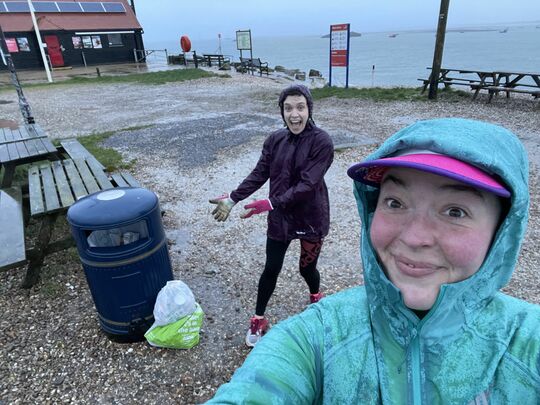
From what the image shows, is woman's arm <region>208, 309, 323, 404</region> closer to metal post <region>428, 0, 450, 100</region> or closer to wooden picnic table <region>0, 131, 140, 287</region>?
wooden picnic table <region>0, 131, 140, 287</region>

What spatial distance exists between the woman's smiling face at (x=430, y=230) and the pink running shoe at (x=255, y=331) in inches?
91.6

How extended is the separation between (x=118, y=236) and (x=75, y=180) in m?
2.07

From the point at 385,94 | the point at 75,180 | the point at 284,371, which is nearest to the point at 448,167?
the point at 284,371

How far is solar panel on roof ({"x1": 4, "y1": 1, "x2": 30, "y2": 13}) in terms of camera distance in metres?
29.6

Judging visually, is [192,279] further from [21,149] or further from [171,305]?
[21,149]

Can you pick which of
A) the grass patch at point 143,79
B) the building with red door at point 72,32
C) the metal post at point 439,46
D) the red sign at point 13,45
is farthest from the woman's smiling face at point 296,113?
the red sign at point 13,45

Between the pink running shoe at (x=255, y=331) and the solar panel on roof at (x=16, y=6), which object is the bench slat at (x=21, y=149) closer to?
the pink running shoe at (x=255, y=331)

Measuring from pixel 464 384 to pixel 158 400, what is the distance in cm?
236

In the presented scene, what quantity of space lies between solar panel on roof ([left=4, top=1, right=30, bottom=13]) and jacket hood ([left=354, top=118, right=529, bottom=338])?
37.8 metres

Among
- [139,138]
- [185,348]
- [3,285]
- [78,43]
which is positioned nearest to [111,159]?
[139,138]

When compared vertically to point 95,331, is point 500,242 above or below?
above

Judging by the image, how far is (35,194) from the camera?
4.21 meters

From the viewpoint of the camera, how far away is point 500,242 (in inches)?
42.0

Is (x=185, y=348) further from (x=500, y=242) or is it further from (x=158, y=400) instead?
(x=500, y=242)
